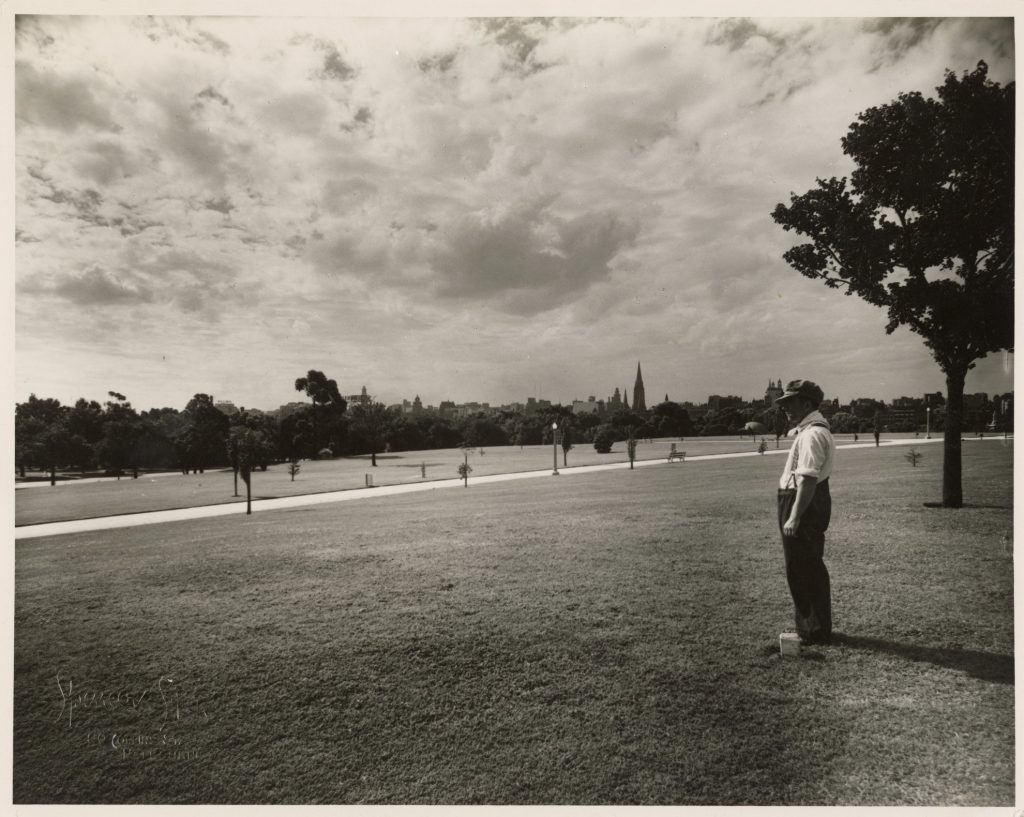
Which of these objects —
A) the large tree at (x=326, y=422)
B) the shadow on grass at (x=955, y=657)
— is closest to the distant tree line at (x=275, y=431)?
the large tree at (x=326, y=422)

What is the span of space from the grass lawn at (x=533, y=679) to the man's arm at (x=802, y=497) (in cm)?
100

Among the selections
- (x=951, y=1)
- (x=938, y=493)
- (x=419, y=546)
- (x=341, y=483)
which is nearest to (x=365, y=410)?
(x=341, y=483)

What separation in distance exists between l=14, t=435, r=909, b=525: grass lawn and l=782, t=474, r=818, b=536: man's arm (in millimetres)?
10714

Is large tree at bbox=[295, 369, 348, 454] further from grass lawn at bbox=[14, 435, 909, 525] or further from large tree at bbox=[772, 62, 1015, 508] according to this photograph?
large tree at bbox=[772, 62, 1015, 508]

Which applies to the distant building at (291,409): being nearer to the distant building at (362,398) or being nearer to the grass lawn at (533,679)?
the distant building at (362,398)

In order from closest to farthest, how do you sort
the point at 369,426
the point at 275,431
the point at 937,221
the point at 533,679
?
the point at 533,679
the point at 937,221
the point at 275,431
the point at 369,426

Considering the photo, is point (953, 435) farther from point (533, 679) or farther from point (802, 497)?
point (533, 679)

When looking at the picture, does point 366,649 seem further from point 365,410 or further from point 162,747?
point 365,410

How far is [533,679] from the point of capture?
3975mm

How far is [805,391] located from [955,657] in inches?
90.8

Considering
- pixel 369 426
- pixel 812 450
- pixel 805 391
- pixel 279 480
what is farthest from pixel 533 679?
pixel 369 426

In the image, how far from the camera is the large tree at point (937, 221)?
6.20m

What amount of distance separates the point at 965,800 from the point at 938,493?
8.70 metres

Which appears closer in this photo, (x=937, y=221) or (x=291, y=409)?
(x=937, y=221)
